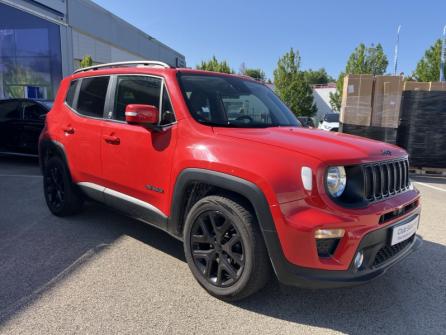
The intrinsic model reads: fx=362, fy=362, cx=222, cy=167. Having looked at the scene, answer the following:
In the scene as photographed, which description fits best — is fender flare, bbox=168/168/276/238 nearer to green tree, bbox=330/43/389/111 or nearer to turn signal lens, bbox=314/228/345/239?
turn signal lens, bbox=314/228/345/239

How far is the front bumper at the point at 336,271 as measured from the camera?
2.28 meters

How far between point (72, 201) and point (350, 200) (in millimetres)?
3348

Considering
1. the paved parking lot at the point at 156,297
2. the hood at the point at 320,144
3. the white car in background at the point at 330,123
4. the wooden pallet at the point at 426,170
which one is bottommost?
the paved parking lot at the point at 156,297

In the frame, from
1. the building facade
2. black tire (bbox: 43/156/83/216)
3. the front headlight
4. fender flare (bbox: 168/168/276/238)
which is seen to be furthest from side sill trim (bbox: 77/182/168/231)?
the building facade

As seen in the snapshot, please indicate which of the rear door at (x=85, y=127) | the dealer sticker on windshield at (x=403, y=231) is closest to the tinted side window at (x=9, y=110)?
the rear door at (x=85, y=127)

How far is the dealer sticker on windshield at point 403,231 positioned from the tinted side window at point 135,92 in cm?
216

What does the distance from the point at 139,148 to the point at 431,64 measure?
112ft

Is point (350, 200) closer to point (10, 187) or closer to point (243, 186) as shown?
point (243, 186)

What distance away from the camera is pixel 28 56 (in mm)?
14875

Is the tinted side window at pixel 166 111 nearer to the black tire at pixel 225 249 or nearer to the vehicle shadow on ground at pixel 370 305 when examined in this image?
the black tire at pixel 225 249

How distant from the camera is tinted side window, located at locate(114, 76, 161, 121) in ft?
10.8

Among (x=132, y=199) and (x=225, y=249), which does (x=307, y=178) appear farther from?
(x=132, y=199)

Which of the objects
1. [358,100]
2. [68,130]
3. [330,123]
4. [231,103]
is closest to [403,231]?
[231,103]

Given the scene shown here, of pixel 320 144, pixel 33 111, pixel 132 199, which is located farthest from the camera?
pixel 33 111
